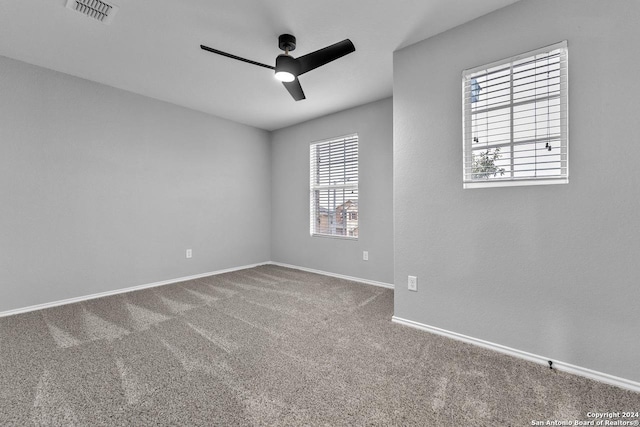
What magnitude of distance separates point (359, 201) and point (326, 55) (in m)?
2.24

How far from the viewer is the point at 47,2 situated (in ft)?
6.41

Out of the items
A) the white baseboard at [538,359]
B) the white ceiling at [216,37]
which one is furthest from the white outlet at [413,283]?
the white ceiling at [216,37]

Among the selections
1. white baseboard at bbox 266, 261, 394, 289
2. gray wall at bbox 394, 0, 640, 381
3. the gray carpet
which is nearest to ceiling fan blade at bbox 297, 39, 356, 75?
gray wall at bbox 394, 0, 640, 381

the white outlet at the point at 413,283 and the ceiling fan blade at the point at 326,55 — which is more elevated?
the ceiling fan blade at the point at 326,55

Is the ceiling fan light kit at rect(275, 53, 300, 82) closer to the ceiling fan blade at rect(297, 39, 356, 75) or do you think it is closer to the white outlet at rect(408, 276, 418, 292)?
the ceiling fan blade at rect(297, 39, 356, 75)

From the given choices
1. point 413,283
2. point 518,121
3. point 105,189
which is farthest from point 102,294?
point 518,121

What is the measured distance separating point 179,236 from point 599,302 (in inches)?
174

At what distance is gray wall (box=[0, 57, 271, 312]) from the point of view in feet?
9.00

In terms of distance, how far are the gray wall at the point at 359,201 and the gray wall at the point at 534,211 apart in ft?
3.85

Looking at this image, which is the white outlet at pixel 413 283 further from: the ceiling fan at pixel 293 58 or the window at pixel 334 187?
the ceiling fan at pixel 293 58

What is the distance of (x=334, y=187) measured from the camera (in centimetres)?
433

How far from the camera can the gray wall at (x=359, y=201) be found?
12.2 ft

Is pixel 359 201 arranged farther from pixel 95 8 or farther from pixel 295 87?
pixel 95 8

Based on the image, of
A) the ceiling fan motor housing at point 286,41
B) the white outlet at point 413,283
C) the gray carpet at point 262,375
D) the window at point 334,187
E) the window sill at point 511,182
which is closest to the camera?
the gray carpet at point 262,375
